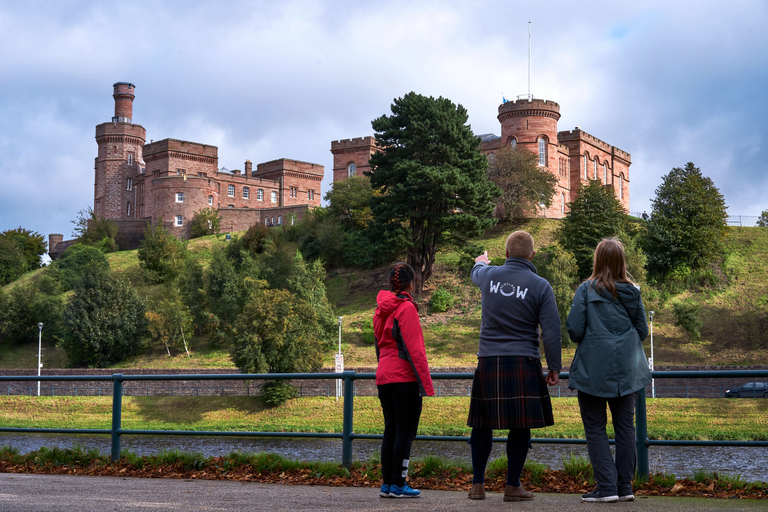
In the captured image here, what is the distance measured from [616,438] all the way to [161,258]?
2410 inches

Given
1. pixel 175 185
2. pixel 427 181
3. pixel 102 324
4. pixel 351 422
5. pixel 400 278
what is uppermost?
pixel 175 185

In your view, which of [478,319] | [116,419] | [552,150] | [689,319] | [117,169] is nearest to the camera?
[116,419]

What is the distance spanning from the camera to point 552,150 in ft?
219

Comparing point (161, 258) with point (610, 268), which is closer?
point (610, 268)

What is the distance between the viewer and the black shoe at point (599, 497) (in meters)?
5.98

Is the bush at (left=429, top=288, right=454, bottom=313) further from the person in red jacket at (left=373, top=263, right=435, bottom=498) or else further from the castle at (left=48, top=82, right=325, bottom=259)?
the person in red jacket at (left=373, top=263, right=435, bottom=498)

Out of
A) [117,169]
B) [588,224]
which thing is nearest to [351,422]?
[588,224]

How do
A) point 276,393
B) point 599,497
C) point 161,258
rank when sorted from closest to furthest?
point 599,497 → point 276,393 → point 161,258

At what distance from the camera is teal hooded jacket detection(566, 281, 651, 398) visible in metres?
6.02

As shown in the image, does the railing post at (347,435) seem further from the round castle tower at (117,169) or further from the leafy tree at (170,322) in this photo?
the round castle tower at (117,169)

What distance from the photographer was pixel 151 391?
1195 inches

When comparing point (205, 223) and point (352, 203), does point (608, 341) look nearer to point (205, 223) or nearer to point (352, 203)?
point (352, 203)

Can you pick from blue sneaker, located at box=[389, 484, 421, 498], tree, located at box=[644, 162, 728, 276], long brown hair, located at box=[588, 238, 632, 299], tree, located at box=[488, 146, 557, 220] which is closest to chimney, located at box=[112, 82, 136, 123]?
tree, located at box=[488, 146, 557, 220]

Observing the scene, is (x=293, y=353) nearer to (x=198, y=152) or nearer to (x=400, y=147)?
(x=400, y=147)
